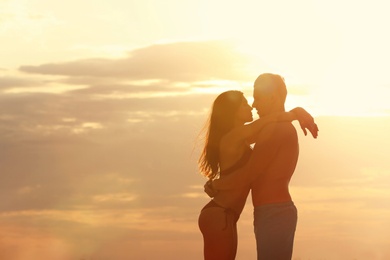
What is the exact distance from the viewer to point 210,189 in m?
15.3

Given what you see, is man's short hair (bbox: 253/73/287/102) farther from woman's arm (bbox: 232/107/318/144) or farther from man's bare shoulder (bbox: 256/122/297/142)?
man's bare shoulder (bbox: 256/122/297/142)

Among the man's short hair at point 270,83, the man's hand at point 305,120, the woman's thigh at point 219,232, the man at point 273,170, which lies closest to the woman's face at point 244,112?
the man at point 273,170

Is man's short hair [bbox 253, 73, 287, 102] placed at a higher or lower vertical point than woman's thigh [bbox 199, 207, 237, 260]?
higher

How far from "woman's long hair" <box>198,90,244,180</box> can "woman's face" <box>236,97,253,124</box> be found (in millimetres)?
64

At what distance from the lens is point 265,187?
14.7 m

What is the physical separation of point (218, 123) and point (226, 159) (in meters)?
0.65

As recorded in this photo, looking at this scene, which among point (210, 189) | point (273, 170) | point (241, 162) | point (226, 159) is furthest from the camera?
point (210, 189)

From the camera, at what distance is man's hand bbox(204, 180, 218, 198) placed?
1519 cm

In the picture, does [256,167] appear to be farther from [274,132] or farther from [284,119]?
[284,119]

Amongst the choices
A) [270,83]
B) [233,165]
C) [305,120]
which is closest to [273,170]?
[233,165]

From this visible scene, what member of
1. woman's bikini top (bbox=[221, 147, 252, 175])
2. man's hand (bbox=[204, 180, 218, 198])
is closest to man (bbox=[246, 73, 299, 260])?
woman's bikini top (bbox=[221, 147, 252, 175])

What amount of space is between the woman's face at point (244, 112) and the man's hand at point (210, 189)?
1.26 m

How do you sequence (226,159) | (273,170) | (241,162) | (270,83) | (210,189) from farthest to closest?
(210,189)
(226,159)
(241,162)
(273,170)
(270,83)

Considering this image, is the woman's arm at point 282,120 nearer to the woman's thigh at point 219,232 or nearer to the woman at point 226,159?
the woman at point 226,159
